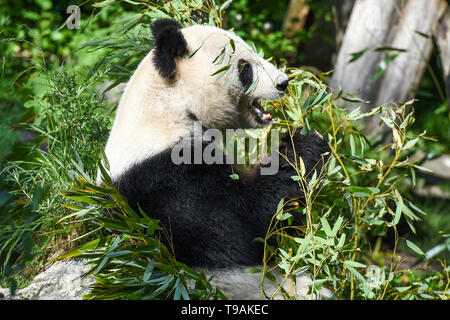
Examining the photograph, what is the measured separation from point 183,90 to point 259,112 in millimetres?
494

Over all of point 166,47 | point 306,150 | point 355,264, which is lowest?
point 355,264

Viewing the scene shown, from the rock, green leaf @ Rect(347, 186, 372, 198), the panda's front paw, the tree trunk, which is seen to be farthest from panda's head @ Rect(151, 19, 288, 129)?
the tree trunk

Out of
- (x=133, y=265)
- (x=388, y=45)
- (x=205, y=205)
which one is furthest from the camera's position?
(x=388, y=45)

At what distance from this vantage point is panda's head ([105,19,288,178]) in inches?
98.9

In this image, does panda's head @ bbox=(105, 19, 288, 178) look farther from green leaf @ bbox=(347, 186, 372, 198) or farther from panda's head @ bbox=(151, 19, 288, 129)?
green leaf @ bbox=(347, 186, 372, 198)

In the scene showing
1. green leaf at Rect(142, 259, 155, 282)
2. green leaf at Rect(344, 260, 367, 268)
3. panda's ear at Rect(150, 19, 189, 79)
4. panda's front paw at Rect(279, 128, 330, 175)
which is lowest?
green leaf at Rect(344, 260, 367, 268)

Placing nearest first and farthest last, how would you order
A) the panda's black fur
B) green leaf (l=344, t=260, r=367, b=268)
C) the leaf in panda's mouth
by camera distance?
green leaf (l=344, t=260, r=367, b=268) < the panda's black fur < the leaf in panda's mouth

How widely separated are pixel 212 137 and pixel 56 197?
0.99 m

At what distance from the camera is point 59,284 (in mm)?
2549

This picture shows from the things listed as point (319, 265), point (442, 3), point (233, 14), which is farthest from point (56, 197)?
point (233, 14)

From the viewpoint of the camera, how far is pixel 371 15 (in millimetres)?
4922

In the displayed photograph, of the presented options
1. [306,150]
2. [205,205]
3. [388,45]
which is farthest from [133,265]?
[388,45]

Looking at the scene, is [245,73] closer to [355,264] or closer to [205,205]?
[205,205]
